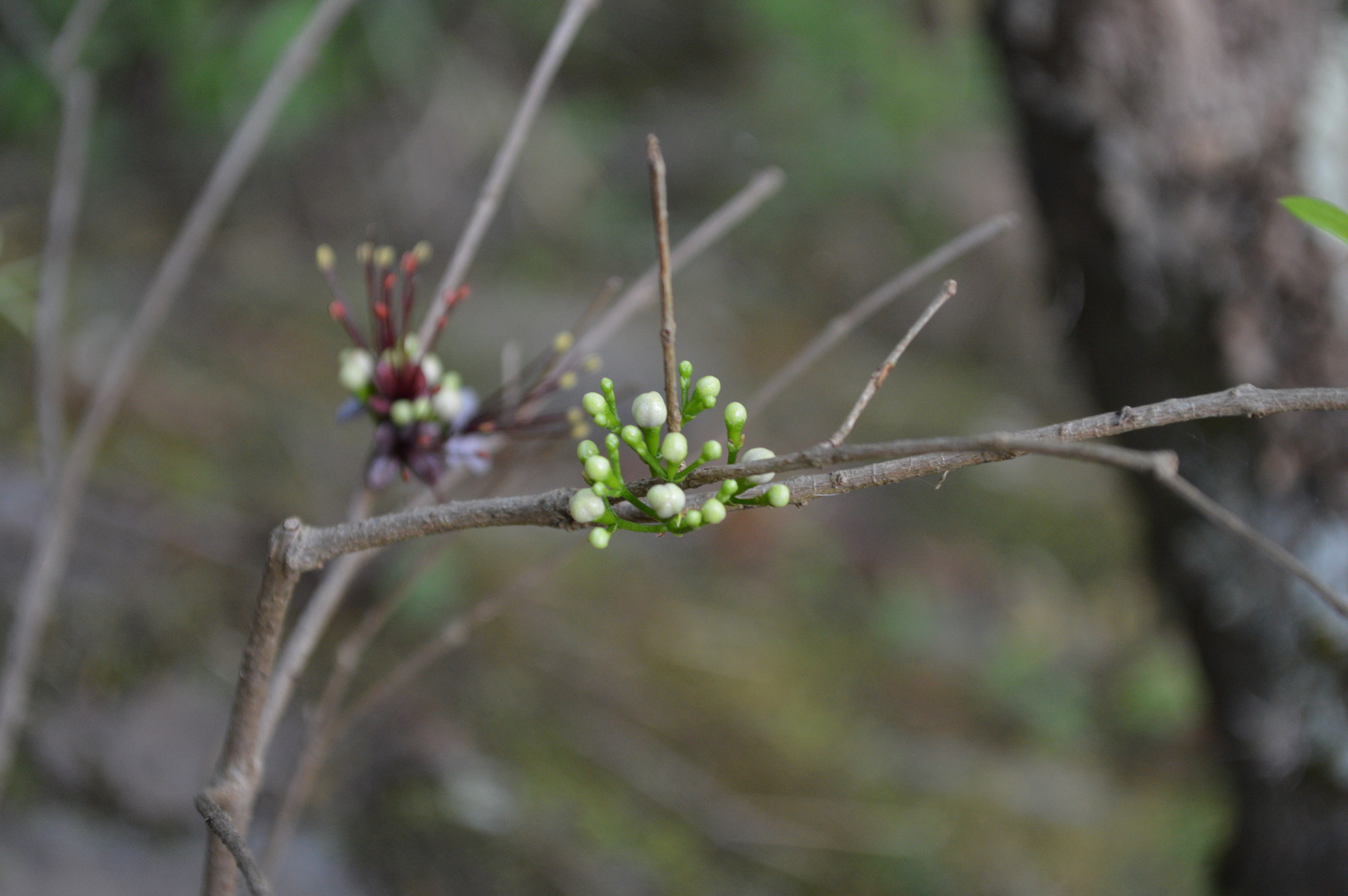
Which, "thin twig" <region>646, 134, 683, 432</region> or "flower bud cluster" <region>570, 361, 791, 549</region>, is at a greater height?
"thin twig" <region>646, 134, 683, 432</region>

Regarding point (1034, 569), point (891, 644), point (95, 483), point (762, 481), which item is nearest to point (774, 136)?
point (1034, 569)

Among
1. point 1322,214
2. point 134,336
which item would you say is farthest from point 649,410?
point 134,336

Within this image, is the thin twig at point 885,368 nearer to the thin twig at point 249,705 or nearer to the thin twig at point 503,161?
the thin twig at point 249,705

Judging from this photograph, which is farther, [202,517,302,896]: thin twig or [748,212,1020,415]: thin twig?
[748,212,1020,415]: thin twig

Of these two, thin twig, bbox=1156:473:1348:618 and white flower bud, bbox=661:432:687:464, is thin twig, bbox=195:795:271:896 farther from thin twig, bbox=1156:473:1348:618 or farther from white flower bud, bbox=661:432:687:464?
thin twig, bbox=1156:473:1348:618

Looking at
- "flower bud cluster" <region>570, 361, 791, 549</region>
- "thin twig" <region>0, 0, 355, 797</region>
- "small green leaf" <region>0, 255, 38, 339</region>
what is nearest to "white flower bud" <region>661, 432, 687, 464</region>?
"flower bud cluster" <region>570, 361, 791, 549</region>

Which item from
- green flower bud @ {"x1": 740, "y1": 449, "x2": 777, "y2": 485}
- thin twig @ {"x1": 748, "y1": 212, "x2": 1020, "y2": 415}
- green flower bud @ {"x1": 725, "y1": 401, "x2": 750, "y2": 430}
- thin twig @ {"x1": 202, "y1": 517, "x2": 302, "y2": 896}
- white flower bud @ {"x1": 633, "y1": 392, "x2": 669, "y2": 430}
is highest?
thin twig @ {"x1": 748, "y1": 212, "x2": 1020, "y2": 415}

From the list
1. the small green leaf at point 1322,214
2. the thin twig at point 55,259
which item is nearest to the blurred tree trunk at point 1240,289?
the small green leaf at point 1322,214

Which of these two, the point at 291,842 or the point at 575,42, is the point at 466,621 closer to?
the point at 291,842
